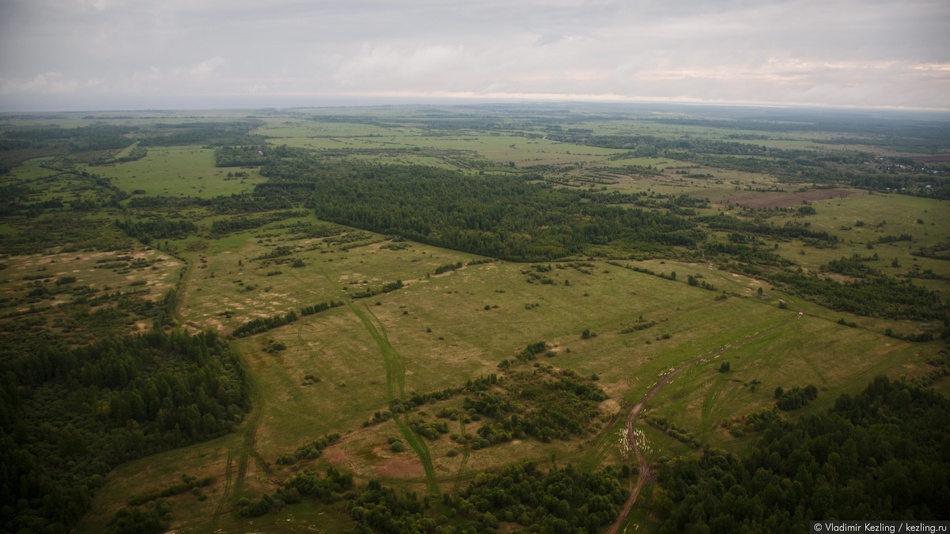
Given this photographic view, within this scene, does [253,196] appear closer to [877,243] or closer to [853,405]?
[853,405]

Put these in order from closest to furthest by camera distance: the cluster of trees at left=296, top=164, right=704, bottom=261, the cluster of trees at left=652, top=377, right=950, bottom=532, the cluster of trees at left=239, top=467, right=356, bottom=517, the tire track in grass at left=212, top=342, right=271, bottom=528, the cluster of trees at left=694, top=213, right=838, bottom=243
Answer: the cluster of trees at left=652, top=377, right=950, bottom=532
the cluster of trees at left=239, top=467, right=356, bottom=517
the tire track in grass at left=212, top=342, right=271, bottom=528
the cluster of trees at left=296, top=164, right=704, bottom=261
the cluster of trees at left=694, top=213, right=838, bottom=243

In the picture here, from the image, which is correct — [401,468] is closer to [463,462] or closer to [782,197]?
[463,462]

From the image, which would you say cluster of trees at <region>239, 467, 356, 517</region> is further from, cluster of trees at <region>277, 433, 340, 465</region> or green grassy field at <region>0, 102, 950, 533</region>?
cluster of trees at <region>277, 433, 340, 465</region>

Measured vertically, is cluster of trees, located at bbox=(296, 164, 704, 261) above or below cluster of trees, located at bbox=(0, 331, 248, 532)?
above

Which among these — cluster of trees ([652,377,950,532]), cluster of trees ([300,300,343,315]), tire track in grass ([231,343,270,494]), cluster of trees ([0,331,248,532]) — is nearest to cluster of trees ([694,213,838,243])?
cluster of trees ([652,377,950,532])

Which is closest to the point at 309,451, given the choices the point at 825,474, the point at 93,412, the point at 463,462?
the point at 463,462

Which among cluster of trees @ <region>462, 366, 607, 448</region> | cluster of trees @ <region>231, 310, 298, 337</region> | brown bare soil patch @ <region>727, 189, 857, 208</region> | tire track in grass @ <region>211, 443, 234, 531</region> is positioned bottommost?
tire track in grass @ <region>211, 443, 234, 531</region>

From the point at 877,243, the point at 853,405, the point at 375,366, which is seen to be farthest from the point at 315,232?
the point at 877,243
